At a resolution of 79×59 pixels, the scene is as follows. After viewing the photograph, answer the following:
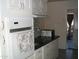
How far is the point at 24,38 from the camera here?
238 centimetres

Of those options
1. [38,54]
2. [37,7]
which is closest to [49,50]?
[38,54]

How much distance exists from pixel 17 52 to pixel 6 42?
13.2 inches

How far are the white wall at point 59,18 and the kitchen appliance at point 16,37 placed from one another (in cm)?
460

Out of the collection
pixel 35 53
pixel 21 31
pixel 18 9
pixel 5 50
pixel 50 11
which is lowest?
pixel 35 53

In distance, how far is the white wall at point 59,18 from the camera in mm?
7027

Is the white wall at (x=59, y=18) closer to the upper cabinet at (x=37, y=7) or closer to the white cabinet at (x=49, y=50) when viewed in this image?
the white cabinet at (x=49, y=50)

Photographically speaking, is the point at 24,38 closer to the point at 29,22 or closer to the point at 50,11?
the point at 29,22

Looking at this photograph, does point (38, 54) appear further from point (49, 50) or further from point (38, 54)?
point (49, 50)

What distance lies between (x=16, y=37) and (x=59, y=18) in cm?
520

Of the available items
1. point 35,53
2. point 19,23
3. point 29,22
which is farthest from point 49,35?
point 19,23

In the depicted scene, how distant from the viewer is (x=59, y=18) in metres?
7.12

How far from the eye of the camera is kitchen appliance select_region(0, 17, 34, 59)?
75.2 inches

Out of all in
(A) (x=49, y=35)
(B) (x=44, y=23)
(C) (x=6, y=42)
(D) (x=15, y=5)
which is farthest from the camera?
(B) (x=44, y=23)

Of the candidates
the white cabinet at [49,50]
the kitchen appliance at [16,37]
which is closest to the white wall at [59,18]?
the white cabinet at [49,50]
